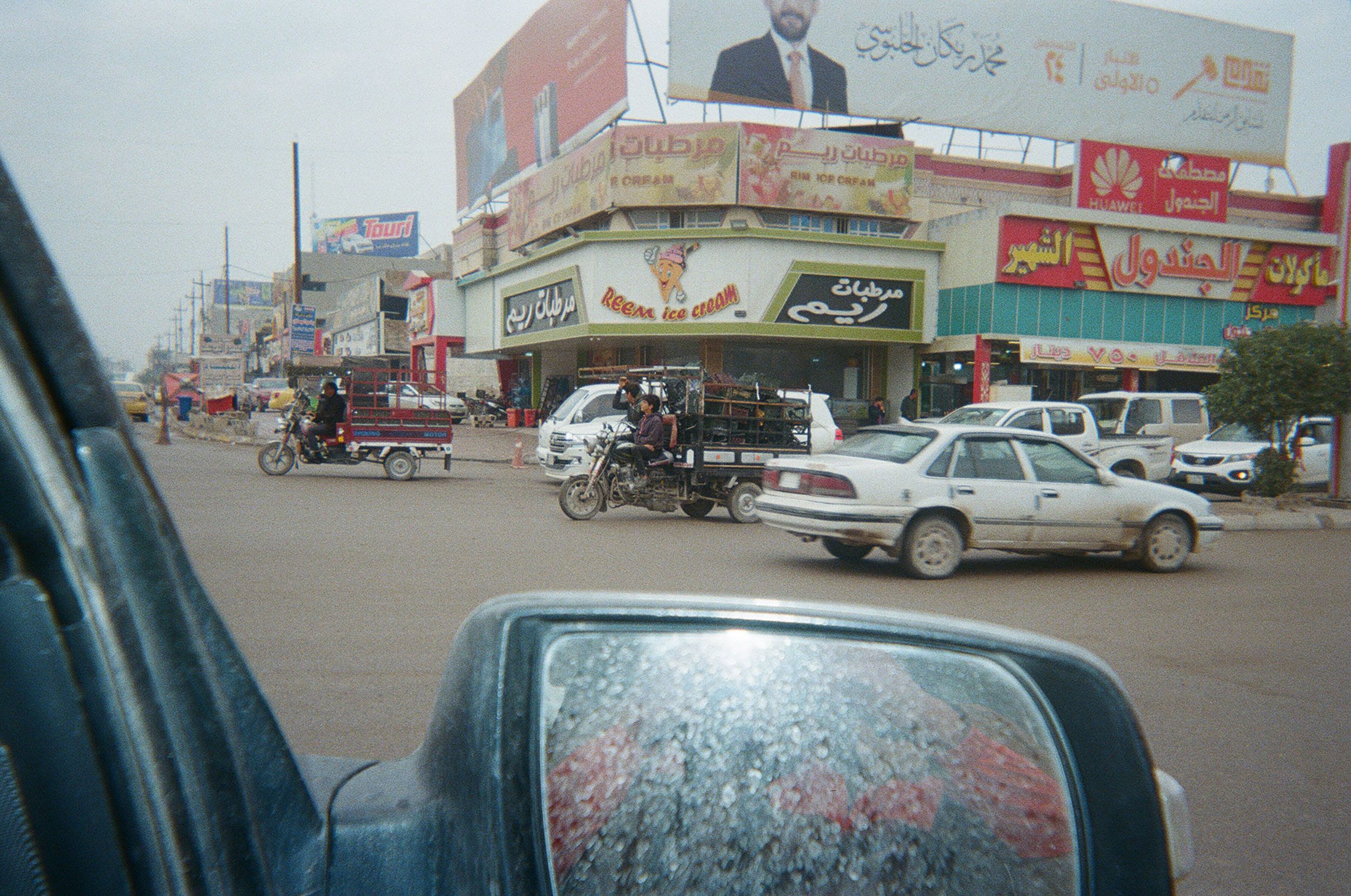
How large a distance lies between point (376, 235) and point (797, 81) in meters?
70.1

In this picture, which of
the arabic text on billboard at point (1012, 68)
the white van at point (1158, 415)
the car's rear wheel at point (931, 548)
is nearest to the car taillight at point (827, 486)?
the car's rear wheel at point (931, 548)

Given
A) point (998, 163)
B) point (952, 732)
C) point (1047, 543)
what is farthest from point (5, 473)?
point (998, 163)

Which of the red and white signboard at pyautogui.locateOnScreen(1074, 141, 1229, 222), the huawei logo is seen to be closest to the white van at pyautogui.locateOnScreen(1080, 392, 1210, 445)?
the red and white signboard at pyautogui.locateOnScreen(1074, 141, 1229, 222)

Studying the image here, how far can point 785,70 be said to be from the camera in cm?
2894

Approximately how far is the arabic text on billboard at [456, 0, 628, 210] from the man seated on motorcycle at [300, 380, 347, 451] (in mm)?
17139

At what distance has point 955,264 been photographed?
88.9 feet

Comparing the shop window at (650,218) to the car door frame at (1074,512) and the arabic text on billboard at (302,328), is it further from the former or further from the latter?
the car door frame at (1074,512)

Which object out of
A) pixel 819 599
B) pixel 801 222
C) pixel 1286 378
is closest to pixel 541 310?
pixel 801 222

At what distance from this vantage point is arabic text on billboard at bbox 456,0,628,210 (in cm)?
3009

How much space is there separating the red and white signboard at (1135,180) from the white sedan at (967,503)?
2375 cm

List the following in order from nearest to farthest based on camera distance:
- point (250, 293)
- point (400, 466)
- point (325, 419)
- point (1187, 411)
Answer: point (325, 419), point (400, 466), point (1187, 411), point (250, 293)

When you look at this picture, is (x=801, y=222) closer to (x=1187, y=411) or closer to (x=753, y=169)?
(x=753, y=169)

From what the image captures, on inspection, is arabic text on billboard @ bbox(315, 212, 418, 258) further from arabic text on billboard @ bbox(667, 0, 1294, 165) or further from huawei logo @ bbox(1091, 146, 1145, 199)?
huawei logo @ bbox(1091, 146, 1145, 199)

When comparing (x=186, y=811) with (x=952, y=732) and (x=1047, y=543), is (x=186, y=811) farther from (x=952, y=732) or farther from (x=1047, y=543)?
(x=1047, y=543)
